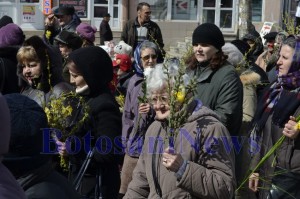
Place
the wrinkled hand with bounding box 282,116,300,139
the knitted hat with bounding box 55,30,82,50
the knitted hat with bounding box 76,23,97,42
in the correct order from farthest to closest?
1. the knitted hat with bounding box 76,23,97,42
2. the knitted hat with bounding box 55,30,82,50
3. the wrinkled hand with bounding box 282,116,300,139

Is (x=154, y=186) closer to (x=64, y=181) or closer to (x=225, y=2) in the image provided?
(x=64, y=181)

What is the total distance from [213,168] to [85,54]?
158cm

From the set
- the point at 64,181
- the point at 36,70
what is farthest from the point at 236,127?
the point at 64,181

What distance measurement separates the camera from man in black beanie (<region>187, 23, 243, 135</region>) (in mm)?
5754

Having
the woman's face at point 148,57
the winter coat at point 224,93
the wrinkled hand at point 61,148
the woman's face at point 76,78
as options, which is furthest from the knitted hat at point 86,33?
the wrinkled hand at point 61,148

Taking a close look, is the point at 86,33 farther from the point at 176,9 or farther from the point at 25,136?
the point at 176,9

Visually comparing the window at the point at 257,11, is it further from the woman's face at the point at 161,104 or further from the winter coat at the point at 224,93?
the woman's face at the point at 161,104

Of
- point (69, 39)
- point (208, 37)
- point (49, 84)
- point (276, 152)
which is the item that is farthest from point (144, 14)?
point (276, 152)

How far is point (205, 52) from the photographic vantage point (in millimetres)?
5949

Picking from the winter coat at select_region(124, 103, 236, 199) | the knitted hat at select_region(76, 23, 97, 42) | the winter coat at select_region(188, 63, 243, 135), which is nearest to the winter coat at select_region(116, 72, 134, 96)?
the knitted hat at select_region(76, 23, 97, 42)

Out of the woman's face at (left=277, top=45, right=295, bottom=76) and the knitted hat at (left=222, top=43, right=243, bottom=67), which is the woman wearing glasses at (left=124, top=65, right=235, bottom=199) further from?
the knitted hat at (left=222, top=43, right=243, bottom=67)

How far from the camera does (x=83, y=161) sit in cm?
500

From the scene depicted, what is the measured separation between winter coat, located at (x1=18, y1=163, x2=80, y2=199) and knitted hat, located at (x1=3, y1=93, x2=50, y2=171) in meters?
0.04

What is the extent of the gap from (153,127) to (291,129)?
1.03 meters
